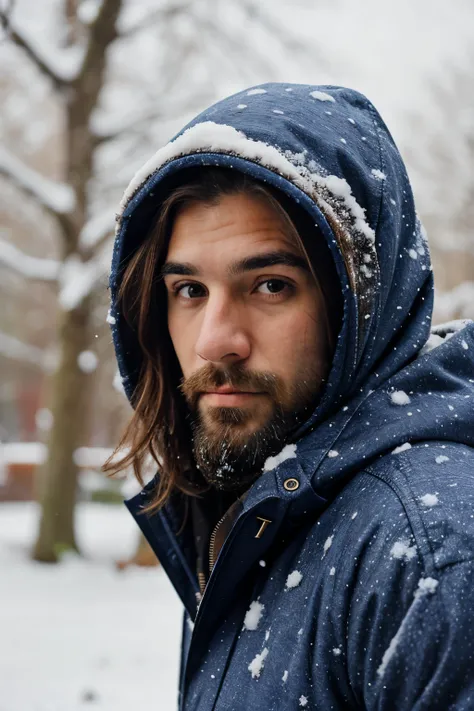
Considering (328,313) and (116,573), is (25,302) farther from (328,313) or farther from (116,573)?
(328,313)

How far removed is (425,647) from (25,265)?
25.7 ft

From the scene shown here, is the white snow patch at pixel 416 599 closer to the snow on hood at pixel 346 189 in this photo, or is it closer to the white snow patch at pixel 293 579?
the white snow patch at pixel 293 579

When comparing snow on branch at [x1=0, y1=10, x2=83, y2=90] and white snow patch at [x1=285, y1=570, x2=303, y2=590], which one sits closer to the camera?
white snow patch at [x1=285, y1=570, x2=303, y2=590]

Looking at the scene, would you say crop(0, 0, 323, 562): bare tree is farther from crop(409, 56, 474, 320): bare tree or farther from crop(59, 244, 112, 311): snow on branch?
crop(409, 56, 474, 320): bare tree

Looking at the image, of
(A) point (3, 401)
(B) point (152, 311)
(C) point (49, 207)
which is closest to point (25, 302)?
(A) point (3, 401)

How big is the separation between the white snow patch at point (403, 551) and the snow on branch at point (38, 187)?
7.15 metres

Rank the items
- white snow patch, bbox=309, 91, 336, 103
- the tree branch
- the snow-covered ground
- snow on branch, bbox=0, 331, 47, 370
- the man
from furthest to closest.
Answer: snow on branch, bbox=0, 331, 47, 370 < the tree branch < the snow-covered ground < white snow patch, bbox=309, 91, 336, 103 < the man

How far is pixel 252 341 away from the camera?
5.44 ft

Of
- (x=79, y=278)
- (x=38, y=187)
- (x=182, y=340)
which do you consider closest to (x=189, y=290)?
(x=182, y=340)

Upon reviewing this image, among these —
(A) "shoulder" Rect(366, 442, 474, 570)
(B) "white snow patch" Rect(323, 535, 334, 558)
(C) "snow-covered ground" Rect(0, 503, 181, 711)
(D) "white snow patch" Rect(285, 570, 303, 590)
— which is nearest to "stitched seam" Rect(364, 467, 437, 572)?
(A) "shoulder" Rect(366, 442, 474, 570)

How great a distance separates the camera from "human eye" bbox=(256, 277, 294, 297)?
1.66 m

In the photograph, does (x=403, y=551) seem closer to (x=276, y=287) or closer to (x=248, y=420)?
(x=248, y=420)

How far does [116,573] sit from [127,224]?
6847mm

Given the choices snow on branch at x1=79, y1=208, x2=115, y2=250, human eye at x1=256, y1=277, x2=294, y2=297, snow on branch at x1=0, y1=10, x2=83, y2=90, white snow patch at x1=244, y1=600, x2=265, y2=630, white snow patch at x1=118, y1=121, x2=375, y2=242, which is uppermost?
snow on branch at x1=0, y1=10, x2=83, y2=90
